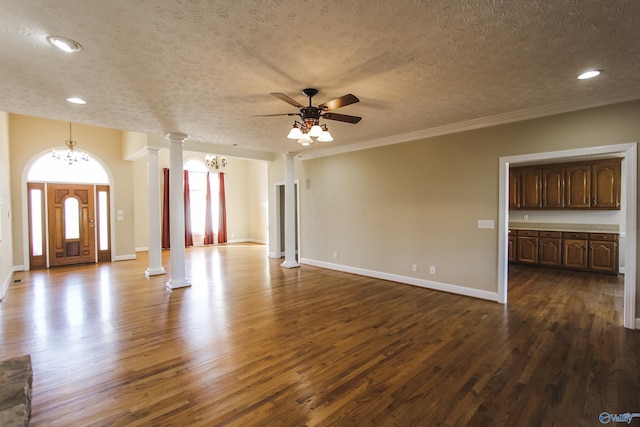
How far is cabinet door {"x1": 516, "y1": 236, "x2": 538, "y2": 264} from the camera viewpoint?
661 centimetres

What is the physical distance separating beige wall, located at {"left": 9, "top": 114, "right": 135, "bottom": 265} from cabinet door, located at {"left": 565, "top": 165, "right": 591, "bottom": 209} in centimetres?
1045

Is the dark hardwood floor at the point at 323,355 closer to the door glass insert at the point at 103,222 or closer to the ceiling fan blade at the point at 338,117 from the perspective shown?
the ceiling fan blade at the point at 338,117

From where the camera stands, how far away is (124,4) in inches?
70.1

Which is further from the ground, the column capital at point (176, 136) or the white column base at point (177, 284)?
the column capital at point (176, 136)

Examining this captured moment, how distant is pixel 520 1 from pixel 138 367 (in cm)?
390

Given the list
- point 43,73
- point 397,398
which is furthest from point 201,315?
point 43,73

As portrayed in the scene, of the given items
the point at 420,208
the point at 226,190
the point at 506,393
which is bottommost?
the point at 506,393

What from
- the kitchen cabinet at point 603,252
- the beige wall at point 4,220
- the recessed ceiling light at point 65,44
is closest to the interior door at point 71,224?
the beige wall at point 4,220

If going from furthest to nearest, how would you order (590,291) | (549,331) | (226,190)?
(226,190) → (590,291) → (549,331)

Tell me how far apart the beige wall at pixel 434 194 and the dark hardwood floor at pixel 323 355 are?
72 centimetres

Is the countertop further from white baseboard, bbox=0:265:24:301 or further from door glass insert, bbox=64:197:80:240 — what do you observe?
door glass insert, bbox=64:197:80:240

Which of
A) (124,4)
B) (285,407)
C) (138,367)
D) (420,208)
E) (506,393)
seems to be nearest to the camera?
(124,4)

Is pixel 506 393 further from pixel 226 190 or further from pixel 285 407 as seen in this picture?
pixel 226 190

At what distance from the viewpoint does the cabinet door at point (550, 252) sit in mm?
6289
